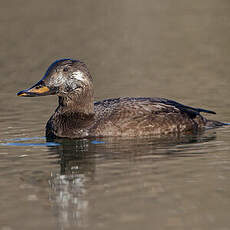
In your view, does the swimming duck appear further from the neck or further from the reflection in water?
the reflection in water

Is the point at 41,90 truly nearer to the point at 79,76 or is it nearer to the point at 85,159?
the point at 79,76

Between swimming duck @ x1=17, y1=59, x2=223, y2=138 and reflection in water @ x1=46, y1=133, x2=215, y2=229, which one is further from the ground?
swimming duck @ x1=17, y1=59, x2=223, y2=138

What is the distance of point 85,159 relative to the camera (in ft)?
35.2

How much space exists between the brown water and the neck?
73 cm

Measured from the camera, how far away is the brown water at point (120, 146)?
791cm

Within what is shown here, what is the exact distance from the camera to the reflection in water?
26.6ft

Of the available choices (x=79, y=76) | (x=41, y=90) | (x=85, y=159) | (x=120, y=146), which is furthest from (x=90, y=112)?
(x=85, y=159)

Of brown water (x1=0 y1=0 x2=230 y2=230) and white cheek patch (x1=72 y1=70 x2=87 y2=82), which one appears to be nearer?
brown water (x1=0 y1=0 x2=230 y2=230)

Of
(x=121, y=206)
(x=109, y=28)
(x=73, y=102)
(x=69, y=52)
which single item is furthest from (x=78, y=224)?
(x=109, y=28)

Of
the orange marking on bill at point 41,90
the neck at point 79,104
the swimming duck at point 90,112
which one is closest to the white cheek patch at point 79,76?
the swimming duck at point 90,112

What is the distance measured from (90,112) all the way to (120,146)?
1.30m

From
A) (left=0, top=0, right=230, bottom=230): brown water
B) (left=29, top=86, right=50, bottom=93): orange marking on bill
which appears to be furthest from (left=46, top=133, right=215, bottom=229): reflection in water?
(left=29, top=86, right=50, bottom=93): orange marking on bill

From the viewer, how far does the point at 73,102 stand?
12680mm

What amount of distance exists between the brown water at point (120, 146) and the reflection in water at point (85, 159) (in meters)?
0.02
